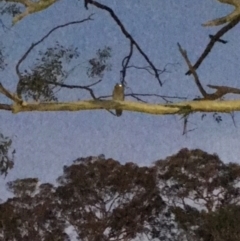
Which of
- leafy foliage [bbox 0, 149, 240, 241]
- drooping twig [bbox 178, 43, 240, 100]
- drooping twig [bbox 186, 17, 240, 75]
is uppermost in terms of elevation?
leafy foliage [bbox 0, 149, 240, 241]

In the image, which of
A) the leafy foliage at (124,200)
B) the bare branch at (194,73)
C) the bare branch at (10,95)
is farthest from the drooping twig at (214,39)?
the leafy foliage at (124,200)

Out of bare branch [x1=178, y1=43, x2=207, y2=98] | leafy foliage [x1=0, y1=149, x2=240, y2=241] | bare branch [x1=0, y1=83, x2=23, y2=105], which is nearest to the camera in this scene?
bare branch [x1=178, y1=43, x2=207, y2=98]

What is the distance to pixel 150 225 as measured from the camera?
17781 millimetres

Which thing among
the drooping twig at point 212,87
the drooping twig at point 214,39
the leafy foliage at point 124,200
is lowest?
the drooping twig at point 212,87

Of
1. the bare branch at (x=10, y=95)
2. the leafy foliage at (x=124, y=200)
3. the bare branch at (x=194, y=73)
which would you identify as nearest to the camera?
the bare branch at (x=194, y=73)

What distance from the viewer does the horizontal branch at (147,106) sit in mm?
2896

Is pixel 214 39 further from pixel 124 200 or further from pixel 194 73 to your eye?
pixel 124 200

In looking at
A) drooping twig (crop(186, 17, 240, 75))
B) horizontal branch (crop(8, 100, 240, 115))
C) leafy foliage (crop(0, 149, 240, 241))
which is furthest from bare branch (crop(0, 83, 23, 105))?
leafy foliage (crop(0, 149, 240, 241))

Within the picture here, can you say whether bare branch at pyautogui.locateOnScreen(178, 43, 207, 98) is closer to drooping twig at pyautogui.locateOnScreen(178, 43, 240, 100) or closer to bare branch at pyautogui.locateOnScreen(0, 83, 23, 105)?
drooping twig at pyautogui.locateOnScreen(178, 43, 240, 100)

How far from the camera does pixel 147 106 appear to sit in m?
3.01

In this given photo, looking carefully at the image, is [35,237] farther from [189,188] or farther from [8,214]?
[189,188]

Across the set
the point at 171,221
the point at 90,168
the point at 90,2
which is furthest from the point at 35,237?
the point at 90,2

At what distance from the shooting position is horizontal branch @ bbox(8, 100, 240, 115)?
290 centimetres

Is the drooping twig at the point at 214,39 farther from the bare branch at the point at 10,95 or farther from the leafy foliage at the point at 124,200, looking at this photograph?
the leafy foliage at the point at 124,200
